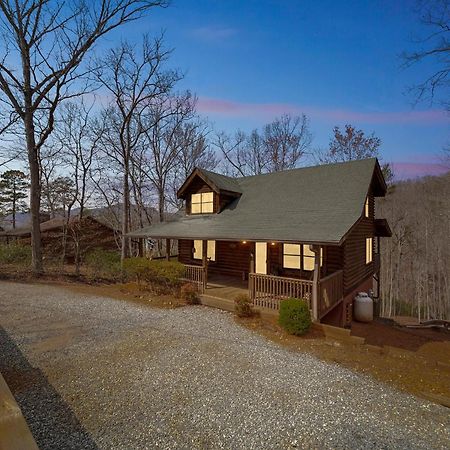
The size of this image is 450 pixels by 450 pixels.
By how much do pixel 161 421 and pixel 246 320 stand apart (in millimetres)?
5354

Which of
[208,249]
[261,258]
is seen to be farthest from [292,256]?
[208,249]

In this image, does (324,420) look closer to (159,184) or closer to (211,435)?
(211,435)

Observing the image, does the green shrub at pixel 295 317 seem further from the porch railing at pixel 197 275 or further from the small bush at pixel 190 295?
the porch railing at pixel 197 275

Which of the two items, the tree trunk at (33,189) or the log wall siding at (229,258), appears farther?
the tree trunk at (33,189)

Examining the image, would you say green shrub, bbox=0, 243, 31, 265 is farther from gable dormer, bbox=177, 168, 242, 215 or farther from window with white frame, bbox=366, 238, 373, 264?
window with white frame, bbox=366, 238, 373, 264

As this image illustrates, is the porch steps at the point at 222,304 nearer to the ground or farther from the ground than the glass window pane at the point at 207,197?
nearer to the ground

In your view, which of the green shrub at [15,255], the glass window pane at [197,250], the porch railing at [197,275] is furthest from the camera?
the green shrub at [15,255]

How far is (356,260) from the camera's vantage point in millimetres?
13062

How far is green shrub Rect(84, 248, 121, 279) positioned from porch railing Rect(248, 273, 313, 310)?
1053cm

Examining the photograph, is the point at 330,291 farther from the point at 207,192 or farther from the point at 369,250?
the point at 207,192

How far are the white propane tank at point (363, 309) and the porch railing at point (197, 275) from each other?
719 cm

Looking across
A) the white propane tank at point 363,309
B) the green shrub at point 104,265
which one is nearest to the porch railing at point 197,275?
the green shrub at point 104,265

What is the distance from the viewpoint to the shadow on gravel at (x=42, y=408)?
4070 mm

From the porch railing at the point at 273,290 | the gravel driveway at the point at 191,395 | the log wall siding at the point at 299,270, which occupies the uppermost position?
the log wall siding at the point at 299,270
